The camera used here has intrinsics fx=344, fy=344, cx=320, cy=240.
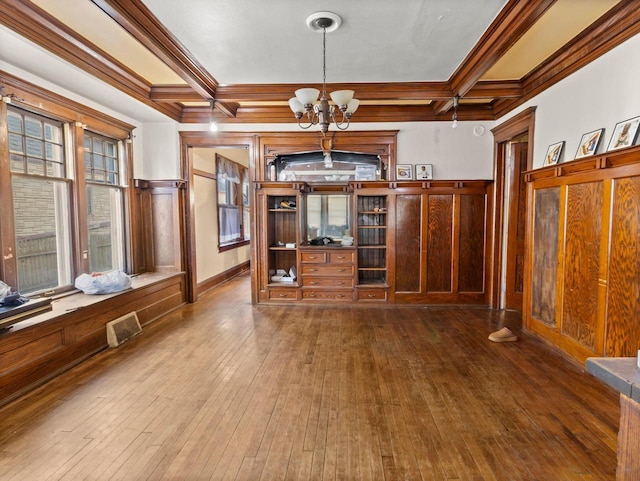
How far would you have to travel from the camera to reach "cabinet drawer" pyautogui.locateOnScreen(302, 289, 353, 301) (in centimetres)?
560

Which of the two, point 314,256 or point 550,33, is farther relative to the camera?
point 314,256

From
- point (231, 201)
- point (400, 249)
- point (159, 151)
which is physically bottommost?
point (400, 249)

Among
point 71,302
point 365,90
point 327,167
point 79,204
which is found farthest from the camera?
point 327,167

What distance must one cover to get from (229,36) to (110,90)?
1749 millimetres

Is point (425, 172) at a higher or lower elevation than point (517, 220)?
higher

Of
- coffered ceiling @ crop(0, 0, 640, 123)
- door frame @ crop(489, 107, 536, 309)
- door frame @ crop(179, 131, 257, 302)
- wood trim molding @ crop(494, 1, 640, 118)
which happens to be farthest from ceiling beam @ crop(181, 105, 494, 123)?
wood trim molding @ crop(494, 1, 640, 118)

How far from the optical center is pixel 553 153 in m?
3.82

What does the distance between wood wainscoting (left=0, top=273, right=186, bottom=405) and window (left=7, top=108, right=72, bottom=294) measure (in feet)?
1.34

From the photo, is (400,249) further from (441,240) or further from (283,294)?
(283,294)

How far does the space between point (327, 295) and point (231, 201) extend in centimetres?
380

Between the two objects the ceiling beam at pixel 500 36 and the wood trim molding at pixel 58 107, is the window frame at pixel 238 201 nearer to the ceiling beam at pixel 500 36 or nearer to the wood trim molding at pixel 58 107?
the wood trim molding at pixel 58 107

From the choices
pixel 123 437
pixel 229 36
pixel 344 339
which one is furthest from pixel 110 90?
pixel 344 339

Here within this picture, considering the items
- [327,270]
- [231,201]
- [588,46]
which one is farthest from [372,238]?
[231,201]

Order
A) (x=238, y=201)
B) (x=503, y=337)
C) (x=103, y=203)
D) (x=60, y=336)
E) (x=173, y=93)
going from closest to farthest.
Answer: (x=60, y=336) < (x=503, y=337) < (x=173, y=93) < (x=103, y=203) < (x=238, y=201)
